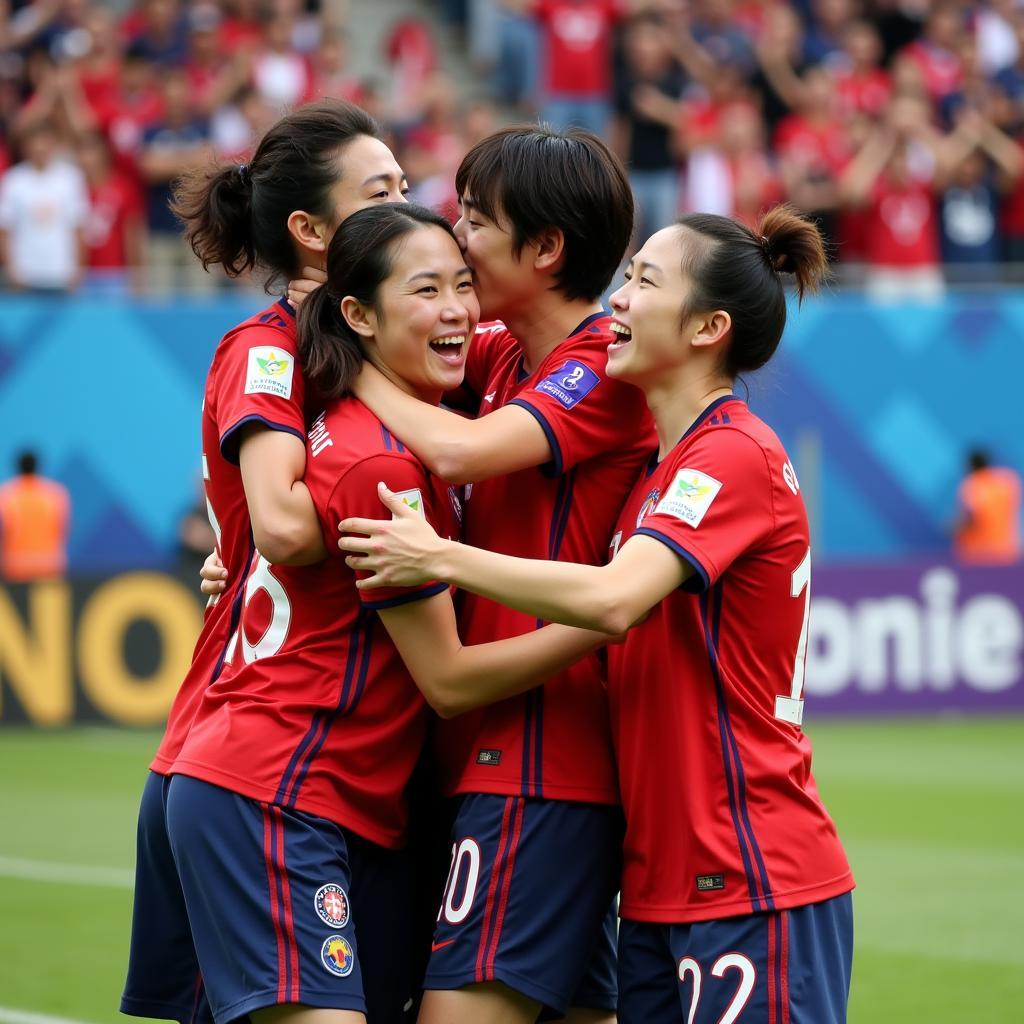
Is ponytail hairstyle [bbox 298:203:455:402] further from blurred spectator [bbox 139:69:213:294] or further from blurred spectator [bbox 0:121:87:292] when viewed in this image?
blurred spectator [bbox 139:69:213:294]

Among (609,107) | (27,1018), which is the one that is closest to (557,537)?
(27,1018)

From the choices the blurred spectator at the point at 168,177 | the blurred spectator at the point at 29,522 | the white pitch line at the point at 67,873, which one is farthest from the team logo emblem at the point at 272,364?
the blurred spectator at the point at 168,177

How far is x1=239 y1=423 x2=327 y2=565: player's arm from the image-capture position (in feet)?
12.4

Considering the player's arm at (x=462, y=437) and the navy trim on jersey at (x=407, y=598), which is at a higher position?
Answer: the player's arm at (x=462, y=437)

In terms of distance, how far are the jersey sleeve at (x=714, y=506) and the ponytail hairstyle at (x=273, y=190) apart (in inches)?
42.6

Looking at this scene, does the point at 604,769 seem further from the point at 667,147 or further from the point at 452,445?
the point at 667,147

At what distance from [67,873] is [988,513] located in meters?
10.1

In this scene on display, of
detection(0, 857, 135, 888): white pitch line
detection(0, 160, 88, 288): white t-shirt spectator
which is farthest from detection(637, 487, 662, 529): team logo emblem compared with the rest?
detection(0, 160, 88, 288): white t-shirt spectator

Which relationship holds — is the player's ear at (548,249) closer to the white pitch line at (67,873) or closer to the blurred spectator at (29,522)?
the white pitch line at (67,873)

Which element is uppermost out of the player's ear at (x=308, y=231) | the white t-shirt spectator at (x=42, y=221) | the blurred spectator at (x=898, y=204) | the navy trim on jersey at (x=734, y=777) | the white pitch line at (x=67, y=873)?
the blurred spectator at (x=898, y=204)

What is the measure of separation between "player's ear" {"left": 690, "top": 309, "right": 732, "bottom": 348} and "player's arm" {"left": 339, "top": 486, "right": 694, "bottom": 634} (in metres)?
0.51

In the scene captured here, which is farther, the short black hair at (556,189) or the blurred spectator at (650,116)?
the blurred spectator at (650,116)

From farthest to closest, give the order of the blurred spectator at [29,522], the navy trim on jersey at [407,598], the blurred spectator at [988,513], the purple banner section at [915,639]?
the blurred spectator at [988,513] → the blurred spectator at [29,522] → the purple banner section at [915,639] → the navy trim on jersey at [407,598]

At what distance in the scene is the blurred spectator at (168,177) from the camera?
592 inches
